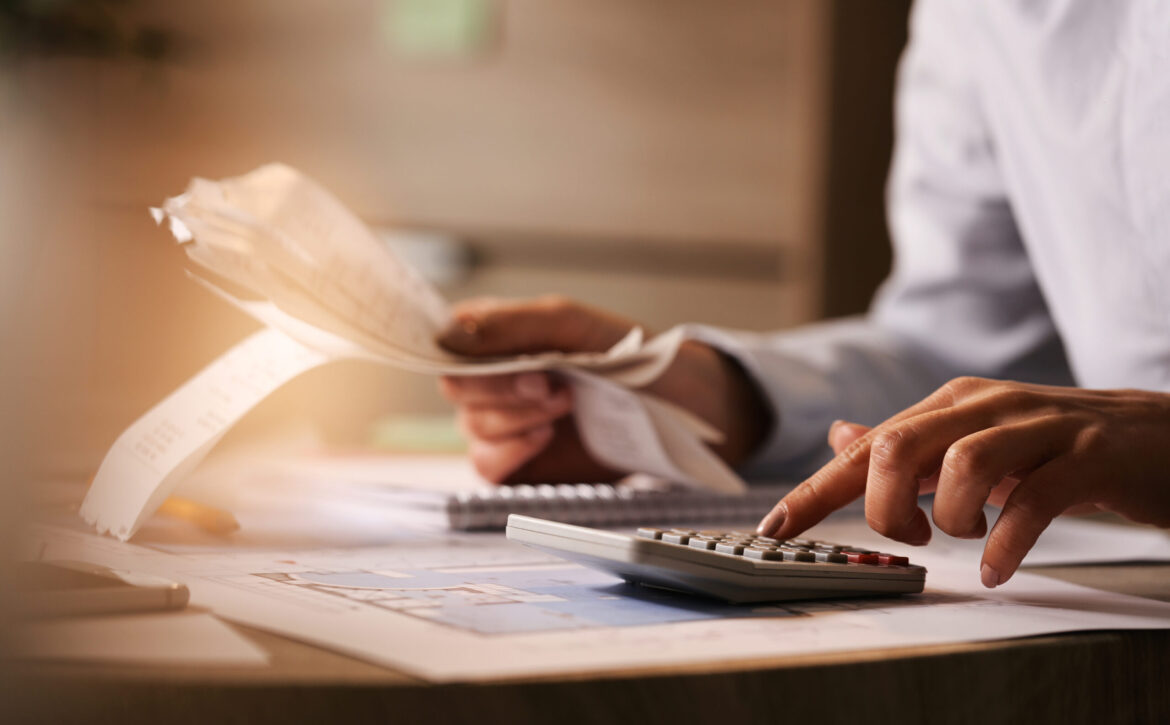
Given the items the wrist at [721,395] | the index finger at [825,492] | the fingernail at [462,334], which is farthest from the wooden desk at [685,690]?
the wrist at [721,395]

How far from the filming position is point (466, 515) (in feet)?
1.91

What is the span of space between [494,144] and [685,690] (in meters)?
1.72

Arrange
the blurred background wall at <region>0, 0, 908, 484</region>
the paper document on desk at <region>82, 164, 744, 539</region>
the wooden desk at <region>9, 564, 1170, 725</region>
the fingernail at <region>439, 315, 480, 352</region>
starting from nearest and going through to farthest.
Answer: the wooden desk at <region>9, 564, 1170, 725</region>
the paper document on desk at <region>82, 164, 744, 539</region>
the fingernail at <region>439, 315, 480, 352</region>
the blurred background wall at <region>0, 0, 908, 484</region>

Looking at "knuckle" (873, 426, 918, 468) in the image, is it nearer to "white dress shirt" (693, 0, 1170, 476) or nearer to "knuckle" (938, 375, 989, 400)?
"knuckle" (938, 375, 989, 400)

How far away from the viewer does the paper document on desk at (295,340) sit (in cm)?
50

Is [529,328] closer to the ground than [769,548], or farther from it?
farther from it

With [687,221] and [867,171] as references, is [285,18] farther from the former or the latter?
[867,171]

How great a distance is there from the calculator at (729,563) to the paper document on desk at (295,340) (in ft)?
0.61

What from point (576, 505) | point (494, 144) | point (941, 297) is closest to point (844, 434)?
point (576, 505)

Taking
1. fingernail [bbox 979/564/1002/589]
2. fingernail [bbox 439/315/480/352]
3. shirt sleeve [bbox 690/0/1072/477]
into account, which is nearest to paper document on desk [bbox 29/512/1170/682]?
fingernail [bbox 979/564/1002/589]

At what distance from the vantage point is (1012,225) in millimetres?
959

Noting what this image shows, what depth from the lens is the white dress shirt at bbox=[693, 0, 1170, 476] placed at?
0.67 meters

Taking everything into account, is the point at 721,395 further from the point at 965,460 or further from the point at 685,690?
the point at 685,690

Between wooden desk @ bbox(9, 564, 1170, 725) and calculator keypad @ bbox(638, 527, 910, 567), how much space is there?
0.07 m
